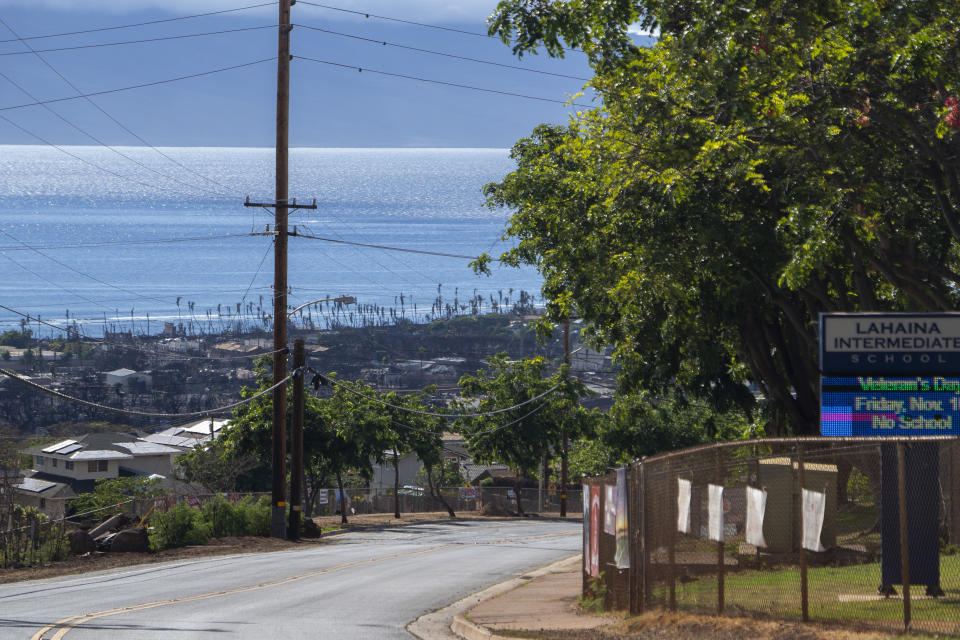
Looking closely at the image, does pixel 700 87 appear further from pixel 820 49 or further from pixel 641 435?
pixel 641 435

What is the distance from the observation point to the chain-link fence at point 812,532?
9938 mm

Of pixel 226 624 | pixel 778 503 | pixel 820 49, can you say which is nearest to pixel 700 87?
pixel 820 49

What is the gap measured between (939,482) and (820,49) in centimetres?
793

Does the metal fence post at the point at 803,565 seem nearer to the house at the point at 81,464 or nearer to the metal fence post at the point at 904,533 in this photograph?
the metal fence post at the point at 904,533

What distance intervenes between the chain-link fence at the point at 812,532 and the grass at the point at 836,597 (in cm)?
1

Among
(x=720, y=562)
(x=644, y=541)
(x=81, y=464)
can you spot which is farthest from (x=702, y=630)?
(x=81, y=464)

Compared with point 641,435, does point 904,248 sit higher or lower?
higher

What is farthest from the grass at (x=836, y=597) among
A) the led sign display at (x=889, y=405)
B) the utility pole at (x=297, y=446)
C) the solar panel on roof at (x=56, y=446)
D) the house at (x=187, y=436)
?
the house at (x=187, y=436)

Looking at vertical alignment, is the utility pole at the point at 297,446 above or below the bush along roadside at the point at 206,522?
above

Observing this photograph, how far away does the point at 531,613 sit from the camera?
1684 cm

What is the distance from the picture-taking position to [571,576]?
2289 centimetres

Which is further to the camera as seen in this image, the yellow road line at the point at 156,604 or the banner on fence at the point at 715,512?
the yellow road line at the point at 156,604

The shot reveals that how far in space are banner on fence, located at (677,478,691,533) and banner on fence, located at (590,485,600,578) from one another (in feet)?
12.8

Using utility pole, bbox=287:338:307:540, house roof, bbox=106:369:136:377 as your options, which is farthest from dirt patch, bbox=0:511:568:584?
house roof, bbox=106:369:136:377
